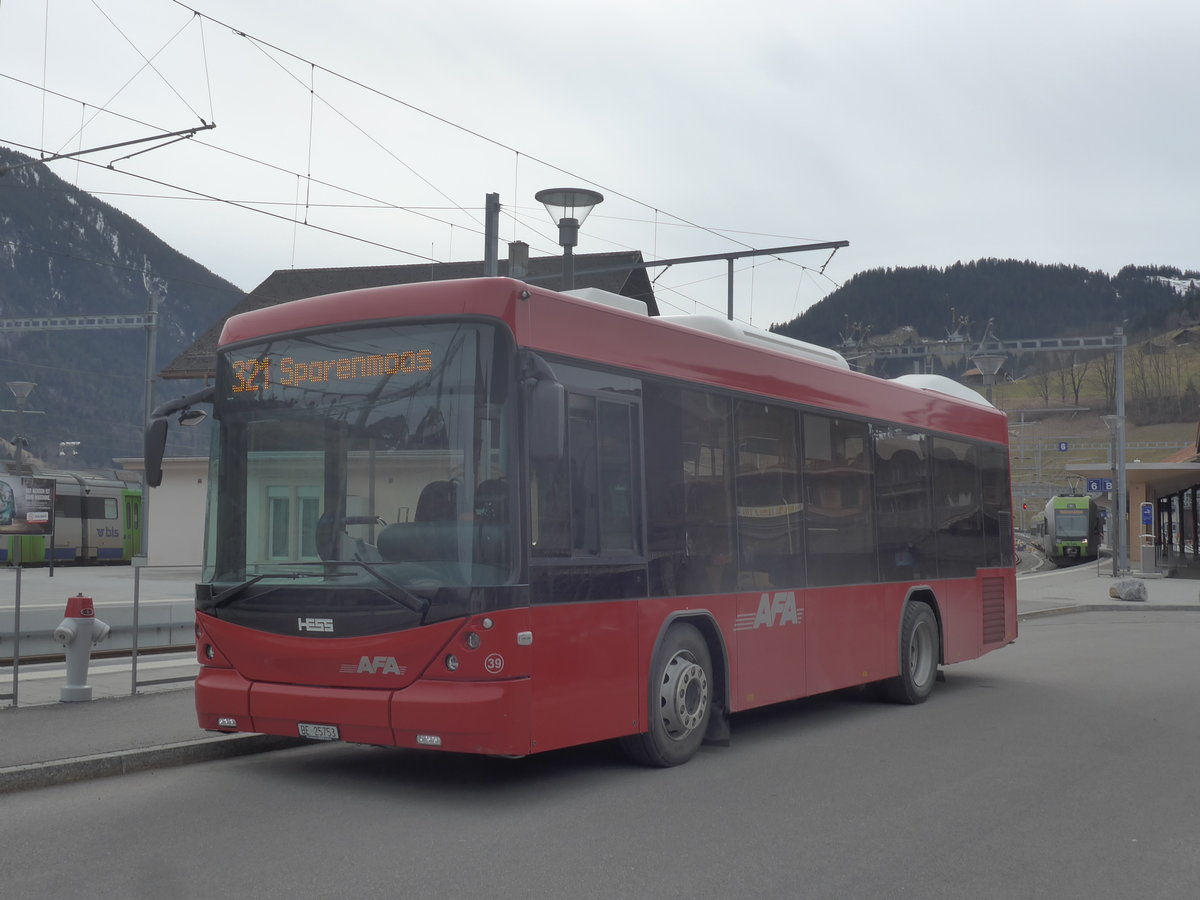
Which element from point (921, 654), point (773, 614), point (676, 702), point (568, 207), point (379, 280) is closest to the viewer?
point (676, 702)

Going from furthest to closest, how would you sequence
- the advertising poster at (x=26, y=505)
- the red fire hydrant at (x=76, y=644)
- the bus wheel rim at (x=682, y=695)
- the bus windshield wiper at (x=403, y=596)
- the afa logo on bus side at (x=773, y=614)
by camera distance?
the advertising poster at (x=26, y=505) < the red fire hydrant at (x=76, y=644) < the afa logo on bus side at (x=773, y=614) < the bus wheel rim at (x=682, y=695) < the bus windshield wiper at (x=403, y=596)

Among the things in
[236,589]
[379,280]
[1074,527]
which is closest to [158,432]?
[236,589]

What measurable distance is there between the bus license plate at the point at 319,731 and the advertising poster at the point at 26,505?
259 inches

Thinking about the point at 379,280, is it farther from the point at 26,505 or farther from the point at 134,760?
the point at 134,760

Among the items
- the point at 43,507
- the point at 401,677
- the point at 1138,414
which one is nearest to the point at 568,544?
the point at 401,677

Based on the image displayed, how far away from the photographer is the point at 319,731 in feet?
25.6

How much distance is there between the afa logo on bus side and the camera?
9727 mm

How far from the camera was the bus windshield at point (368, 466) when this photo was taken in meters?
7.54

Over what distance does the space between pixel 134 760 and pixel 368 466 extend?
2.59 m

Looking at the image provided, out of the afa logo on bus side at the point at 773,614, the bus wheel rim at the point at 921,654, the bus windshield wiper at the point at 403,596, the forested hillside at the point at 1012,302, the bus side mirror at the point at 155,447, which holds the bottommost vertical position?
the bus wheel rim at the point at 921,654

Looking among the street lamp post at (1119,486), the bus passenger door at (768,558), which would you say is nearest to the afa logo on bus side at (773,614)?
the bus passenger door at (768,558)

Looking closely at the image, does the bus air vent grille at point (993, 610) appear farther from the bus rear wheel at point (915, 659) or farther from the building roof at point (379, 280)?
the building roof at point (379, 280)

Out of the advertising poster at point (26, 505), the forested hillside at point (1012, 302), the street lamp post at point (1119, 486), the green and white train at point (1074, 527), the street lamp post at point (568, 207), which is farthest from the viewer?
the forested hillside at point (1012, 302)

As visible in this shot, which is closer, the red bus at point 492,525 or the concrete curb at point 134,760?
the red bus at point 492,525
